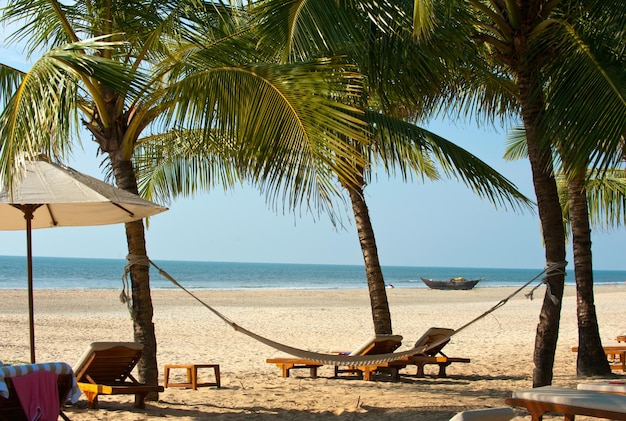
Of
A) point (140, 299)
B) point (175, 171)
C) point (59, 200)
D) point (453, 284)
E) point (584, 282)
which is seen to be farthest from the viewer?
point (453, 284)

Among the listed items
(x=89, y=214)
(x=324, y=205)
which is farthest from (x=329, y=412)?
(x=89, y=214)

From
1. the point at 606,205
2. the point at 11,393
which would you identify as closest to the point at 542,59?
the point at 11,393

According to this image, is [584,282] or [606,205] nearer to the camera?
[584,282]

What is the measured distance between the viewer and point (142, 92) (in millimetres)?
5656

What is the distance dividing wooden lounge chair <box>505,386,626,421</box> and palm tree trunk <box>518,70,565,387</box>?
2039 millimetres

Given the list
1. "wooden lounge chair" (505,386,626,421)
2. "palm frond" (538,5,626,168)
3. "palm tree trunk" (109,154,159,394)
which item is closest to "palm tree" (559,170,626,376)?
"palm frond" (538,5,626,168)

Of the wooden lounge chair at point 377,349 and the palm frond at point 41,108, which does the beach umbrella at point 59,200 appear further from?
the wooden lounge chair at point 377,349

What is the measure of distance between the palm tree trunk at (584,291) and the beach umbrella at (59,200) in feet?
14.5

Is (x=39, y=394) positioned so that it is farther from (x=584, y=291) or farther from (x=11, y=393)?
(x=584, y=291)

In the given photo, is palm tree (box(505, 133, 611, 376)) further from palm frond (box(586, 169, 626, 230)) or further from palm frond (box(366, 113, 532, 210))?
palm frond (box(586, 169, 626, 230))

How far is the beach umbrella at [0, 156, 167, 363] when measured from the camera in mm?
5234

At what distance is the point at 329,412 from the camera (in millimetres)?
6145

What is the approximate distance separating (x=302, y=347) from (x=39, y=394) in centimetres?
872

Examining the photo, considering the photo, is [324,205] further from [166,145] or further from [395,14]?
[166,145]
